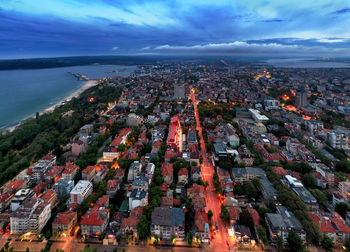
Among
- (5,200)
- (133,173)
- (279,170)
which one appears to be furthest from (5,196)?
(279,170)

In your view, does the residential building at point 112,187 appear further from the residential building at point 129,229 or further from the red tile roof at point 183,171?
the red tile roof at point 183,171

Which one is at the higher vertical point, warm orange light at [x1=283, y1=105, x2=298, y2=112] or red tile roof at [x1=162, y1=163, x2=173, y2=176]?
red tile roof at [x1=162, y1=163, x2=173, y2=176]

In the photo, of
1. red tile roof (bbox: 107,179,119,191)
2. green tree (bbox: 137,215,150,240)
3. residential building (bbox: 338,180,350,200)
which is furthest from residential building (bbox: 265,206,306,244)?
red tile roof (bbox: 107,179,119,191)

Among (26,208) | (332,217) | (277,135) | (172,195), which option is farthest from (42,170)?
(277,135)

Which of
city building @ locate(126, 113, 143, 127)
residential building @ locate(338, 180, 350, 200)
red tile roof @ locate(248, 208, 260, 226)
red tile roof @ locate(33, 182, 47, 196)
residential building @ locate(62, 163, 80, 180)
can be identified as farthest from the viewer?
city building @ locate(126, 113, 143, 127)

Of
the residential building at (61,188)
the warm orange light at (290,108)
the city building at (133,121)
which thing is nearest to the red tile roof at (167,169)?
the residential building at (61,188)

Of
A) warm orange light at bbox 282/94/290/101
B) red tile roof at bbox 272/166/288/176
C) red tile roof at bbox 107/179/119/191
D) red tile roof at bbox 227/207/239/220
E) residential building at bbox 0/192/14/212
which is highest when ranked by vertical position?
warm orange light at bbox 282/94/290/101

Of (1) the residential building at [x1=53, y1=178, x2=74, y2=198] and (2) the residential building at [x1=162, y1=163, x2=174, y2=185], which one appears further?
(2) the residential building at [x1=162, y1=163, x2=174, y2=185]

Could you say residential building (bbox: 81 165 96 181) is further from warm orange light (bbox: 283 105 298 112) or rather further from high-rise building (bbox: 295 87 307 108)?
high-rise building (bbox: 295 87 307 108)

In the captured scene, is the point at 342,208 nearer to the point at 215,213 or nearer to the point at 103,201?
the point at 215,213

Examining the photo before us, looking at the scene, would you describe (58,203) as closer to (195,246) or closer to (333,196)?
(195,246)
